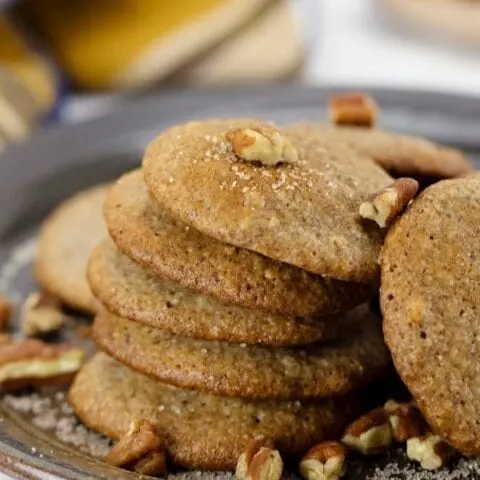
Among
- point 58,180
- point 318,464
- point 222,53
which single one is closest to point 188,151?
point 318,464

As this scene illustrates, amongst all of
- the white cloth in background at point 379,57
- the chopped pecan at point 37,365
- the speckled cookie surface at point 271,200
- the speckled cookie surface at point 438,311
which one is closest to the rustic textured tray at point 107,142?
the chopped pecan at point 37,365

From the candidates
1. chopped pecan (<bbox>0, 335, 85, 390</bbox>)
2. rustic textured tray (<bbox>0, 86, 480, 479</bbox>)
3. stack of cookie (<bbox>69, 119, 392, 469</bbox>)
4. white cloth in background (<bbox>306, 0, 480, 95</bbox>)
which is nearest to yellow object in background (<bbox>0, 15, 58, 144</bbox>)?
rustic textured tray (<bbox>0, 86, 480, 479</bbox>)

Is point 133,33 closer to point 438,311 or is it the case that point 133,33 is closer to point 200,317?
point 200,317

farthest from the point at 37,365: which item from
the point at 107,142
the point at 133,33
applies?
the point at 133,33

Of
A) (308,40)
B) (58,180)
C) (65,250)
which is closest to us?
(65,250)

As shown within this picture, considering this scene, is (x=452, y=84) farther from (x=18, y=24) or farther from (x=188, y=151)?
(x=188, y=151)

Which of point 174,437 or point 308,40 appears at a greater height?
point 174,437

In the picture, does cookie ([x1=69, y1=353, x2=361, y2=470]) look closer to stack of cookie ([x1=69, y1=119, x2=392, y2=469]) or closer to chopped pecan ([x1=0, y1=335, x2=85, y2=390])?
stack of cookie ([x1=69, y1=119, x2=392, y2=469])
